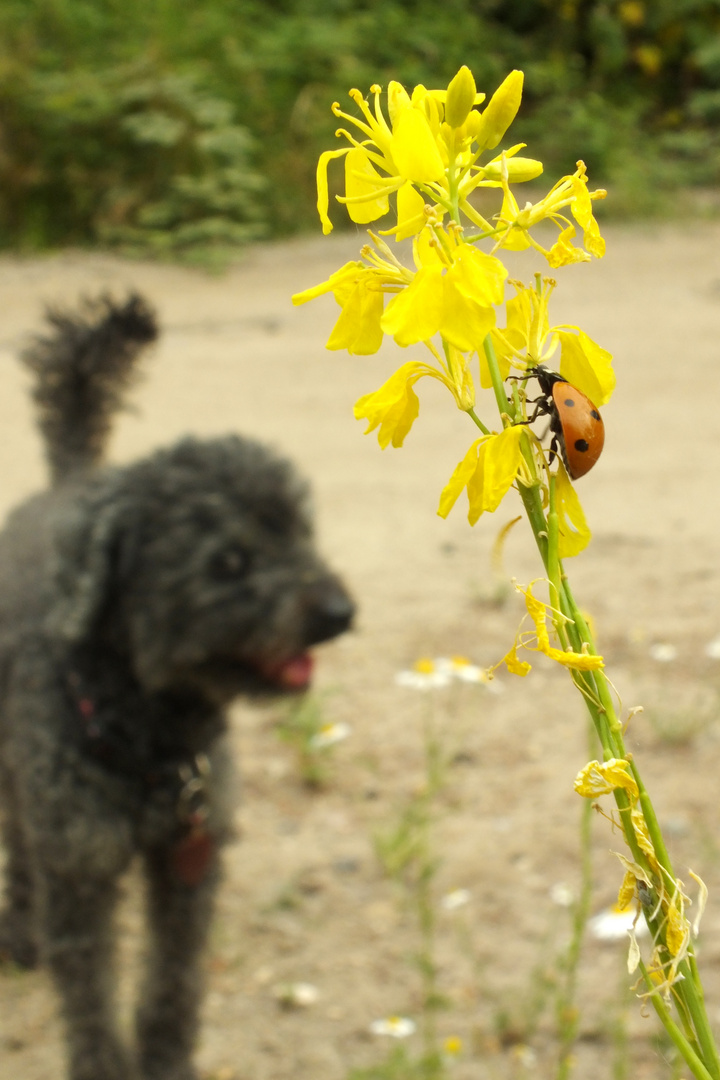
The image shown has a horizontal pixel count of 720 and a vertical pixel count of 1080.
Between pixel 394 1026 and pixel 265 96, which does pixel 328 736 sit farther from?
pixel 265 96

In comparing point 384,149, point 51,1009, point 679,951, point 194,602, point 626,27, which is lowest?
point 51,1009

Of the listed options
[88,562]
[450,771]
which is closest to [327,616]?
[88,562]

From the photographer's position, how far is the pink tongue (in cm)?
238

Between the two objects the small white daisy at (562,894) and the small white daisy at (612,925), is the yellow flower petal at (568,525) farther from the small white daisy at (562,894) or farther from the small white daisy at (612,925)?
the small white daisy at (562,894)

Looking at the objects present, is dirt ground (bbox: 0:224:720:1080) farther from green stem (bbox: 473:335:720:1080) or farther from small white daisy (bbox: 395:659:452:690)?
green stem (bbox: 473:335:720:1080)

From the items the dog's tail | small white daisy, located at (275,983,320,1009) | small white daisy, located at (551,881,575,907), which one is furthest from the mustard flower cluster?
the dog's tail

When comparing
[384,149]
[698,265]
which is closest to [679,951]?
[384,149]

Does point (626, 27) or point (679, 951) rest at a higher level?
point (626, 27)

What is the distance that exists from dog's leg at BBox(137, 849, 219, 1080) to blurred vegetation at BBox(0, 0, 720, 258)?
712 cm

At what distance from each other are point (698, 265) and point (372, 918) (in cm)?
744

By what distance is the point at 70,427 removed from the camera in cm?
295

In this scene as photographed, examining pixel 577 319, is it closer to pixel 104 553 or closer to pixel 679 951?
pixel 104 553

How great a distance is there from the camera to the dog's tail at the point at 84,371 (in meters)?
2.78

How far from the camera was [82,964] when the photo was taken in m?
2.32
